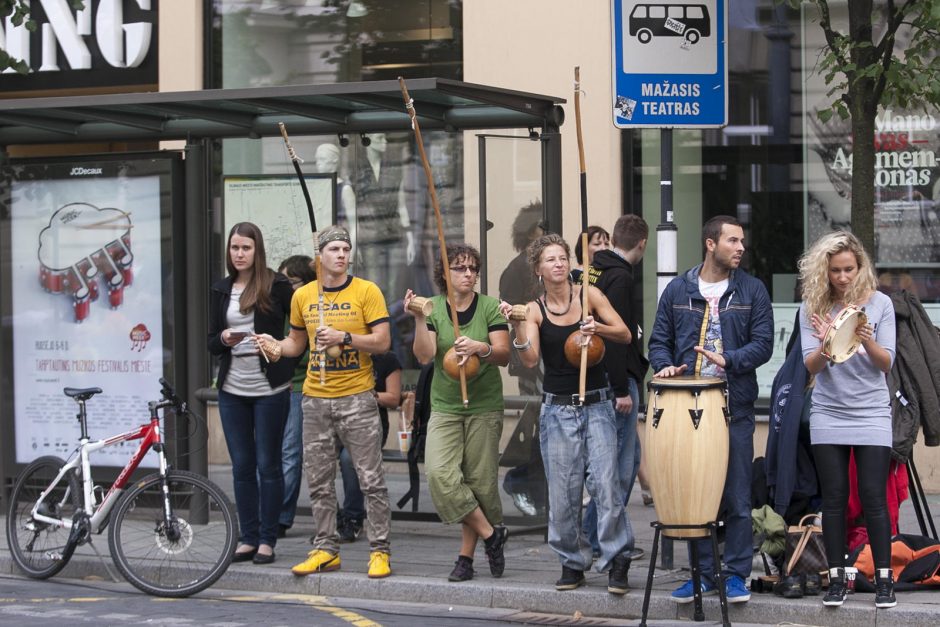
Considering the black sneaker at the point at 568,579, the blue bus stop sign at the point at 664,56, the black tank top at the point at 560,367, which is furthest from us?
the blue bus stop sign at the point at 664,56

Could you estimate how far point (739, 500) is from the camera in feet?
23.0

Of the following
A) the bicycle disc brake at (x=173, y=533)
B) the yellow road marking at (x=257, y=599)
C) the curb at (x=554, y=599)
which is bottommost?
the yellow road marking at (x=257, y=599)

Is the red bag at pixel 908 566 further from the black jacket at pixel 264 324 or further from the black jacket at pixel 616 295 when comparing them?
the black jacket at pixel 264 324

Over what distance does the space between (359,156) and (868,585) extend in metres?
5.35

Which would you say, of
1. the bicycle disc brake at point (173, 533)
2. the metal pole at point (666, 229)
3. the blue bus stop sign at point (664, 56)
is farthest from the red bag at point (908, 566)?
the bicycle disc brake at point (173, 533)

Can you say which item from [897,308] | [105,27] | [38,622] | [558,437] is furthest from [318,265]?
[105,27]

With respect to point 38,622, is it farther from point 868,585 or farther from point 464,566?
point 868,585

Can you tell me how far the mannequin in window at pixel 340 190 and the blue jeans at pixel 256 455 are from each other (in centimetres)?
256

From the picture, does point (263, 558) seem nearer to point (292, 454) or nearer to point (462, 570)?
point (292, 454)

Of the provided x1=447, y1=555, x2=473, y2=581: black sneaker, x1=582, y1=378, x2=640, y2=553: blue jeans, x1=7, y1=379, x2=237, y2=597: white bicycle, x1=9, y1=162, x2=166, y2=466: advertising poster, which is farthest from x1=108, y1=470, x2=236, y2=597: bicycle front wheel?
x1=582, y1=378, x2=640, y2=553: blue jeans

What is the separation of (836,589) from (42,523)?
4538 millimetres

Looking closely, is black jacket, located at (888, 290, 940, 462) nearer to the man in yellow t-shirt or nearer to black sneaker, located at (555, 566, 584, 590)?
black sneaker, located at (555, 566, 584, 590)

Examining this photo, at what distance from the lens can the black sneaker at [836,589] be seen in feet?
22.4

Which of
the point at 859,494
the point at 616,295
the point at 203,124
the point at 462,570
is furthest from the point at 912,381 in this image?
the point at 203,124
